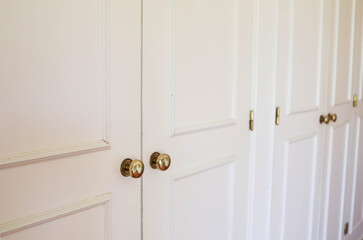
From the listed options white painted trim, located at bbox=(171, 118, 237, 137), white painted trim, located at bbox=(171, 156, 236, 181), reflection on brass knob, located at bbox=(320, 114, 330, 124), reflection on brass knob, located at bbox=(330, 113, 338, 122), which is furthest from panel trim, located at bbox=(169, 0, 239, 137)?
reflection on brass knob, located at bbox=(330, 113, 338, 122)

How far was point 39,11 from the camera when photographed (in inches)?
29.1

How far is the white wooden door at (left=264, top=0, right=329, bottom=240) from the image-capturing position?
1567 mm

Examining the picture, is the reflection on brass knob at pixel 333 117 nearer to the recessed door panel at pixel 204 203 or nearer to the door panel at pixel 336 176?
the door panel at pixel 336 176

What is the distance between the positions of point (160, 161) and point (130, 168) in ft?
0.33

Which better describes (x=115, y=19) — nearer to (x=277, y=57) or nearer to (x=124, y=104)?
(x=124, y=104)

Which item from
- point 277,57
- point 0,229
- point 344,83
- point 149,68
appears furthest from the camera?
point 344,83

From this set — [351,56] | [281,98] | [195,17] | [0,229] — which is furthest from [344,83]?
[0,229]

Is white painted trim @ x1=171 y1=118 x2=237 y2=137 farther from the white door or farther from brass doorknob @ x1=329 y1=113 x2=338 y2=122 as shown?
brass doorknob @ x1=329 y1=113 x2=338 y2=122

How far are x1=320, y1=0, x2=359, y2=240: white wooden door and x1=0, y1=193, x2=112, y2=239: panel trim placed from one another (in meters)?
1.40

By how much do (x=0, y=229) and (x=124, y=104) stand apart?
0.38 m

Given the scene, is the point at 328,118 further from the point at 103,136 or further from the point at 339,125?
the point at 103,136

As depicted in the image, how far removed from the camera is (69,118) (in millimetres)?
812

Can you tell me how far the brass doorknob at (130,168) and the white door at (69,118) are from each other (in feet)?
0.04

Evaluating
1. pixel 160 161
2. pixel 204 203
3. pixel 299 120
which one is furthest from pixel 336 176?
→ pixel 160 161
